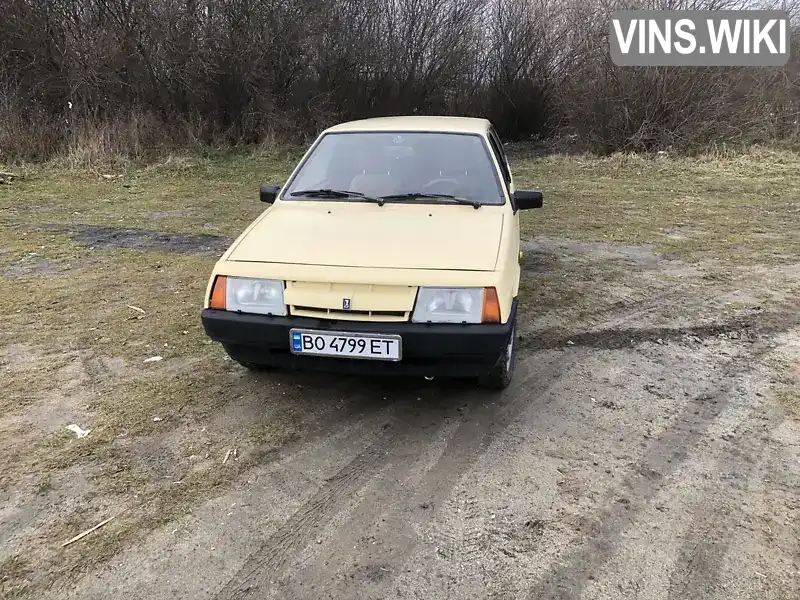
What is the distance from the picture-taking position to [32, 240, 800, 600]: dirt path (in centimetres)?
234

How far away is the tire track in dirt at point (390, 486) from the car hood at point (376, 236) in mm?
867

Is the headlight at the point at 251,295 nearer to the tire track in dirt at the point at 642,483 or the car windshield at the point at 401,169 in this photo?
the car windshield at the point at 401,169

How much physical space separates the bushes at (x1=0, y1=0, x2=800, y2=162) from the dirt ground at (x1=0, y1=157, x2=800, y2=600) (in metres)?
10.6

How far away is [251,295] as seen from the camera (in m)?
3.30

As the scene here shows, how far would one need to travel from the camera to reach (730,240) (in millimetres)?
7785

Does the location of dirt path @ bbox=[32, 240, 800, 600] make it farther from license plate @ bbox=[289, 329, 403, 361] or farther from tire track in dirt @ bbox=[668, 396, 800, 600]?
license plate @ bbox=[289, 329, 403, 361]

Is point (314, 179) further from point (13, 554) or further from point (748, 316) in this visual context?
point (748, 316)

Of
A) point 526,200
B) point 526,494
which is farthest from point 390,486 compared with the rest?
point 526,200

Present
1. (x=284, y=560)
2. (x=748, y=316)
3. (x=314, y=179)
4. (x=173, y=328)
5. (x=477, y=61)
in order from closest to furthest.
Result: 1. (x=284, y=560)
2. (x=314, y=179)
3. (x=173, y=328)
4. (x=748, y=316)
5. (x=477, y=61)

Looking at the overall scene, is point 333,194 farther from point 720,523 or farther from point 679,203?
point 679,203

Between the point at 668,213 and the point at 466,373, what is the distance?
7.50 m

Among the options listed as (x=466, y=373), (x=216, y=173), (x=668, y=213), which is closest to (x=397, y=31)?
(x=216, y=173)

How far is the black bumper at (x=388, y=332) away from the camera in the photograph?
10.2 ft

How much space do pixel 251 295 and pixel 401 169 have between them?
1.58m
